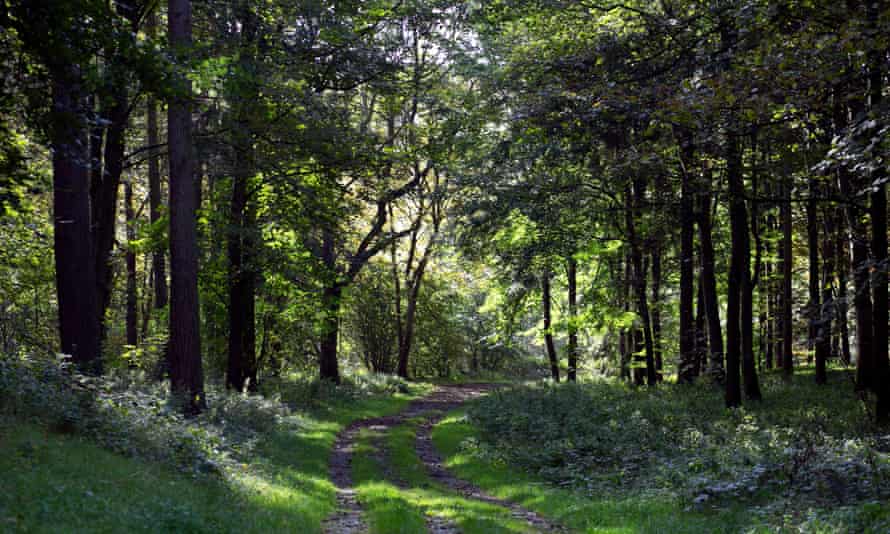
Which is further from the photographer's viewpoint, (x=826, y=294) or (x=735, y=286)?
(x=826, y=294)

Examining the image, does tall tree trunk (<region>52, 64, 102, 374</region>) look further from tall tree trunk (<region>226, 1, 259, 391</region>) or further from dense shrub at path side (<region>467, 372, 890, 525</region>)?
dense shrub at path side (<region>467, 372, 890, 525</region>)

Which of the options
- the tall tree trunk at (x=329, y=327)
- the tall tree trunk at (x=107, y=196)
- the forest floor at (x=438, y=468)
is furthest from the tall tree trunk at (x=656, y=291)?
the tall tree trunk at (x=107, y=196)

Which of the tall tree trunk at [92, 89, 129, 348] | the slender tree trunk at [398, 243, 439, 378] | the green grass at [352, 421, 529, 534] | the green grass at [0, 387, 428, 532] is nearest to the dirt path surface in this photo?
the green grass at [352, 421, 529, 534]

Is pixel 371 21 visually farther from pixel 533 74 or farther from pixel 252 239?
pixel 252 239

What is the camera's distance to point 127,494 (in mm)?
8172

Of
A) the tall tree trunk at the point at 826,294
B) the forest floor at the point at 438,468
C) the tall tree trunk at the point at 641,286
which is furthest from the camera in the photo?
the tall tree trunk at the point at 641,286

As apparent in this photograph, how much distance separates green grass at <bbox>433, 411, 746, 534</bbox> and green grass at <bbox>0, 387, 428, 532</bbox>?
3264mm

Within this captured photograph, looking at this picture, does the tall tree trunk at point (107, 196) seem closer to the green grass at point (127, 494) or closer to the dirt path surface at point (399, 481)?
the dirt path surface at point (399, 481)

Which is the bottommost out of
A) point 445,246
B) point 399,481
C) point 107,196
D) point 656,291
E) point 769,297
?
point 399,481

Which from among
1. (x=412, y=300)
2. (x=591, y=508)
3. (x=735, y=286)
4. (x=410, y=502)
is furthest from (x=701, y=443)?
(x=412, y=300)

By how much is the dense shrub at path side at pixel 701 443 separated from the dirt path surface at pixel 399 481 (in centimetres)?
143

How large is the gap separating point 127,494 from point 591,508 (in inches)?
254

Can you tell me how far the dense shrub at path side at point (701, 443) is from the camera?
10.1m

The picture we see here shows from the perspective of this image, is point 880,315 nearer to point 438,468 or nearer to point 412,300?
point 438,468
